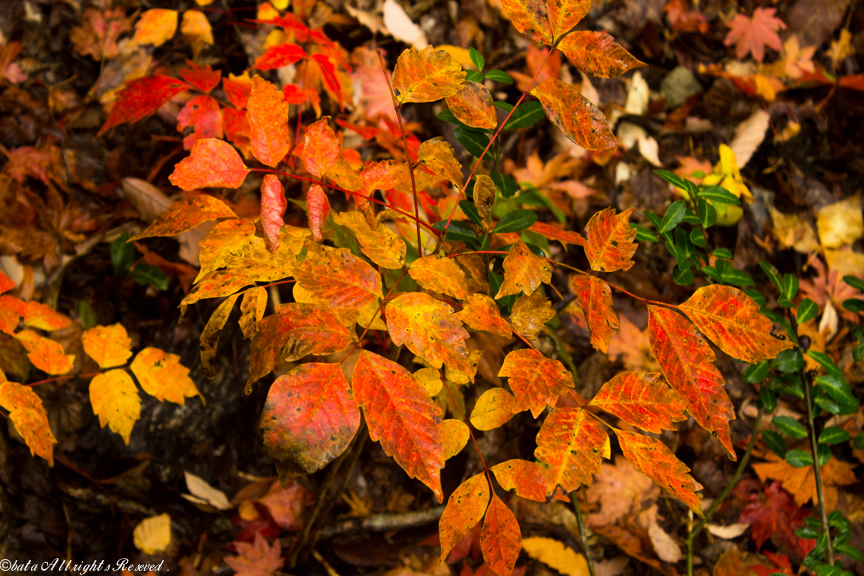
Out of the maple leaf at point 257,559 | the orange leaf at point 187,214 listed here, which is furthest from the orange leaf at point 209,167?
the maple leaf at point 257,559

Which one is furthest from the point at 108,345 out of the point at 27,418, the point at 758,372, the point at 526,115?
the point at 758,372

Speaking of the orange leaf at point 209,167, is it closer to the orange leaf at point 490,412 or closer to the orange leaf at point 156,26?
the orange leaf at point 490,412

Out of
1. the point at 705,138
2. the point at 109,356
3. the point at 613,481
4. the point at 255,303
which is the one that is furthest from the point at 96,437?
the point at 705,138

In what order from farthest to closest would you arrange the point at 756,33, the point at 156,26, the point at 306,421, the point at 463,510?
the point at 756,33
the point at 156,26
the point at 463,510
the point at 306,421

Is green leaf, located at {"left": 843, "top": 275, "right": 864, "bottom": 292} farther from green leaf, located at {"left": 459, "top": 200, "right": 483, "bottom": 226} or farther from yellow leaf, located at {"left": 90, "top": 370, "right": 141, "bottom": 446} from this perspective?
yellow leaf, located at {"left": 90, "top": 370, "right": 141, "bottom": 446}

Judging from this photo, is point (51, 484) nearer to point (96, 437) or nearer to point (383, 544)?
point (96, 437)

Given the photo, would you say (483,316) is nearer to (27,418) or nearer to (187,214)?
(187,214)
